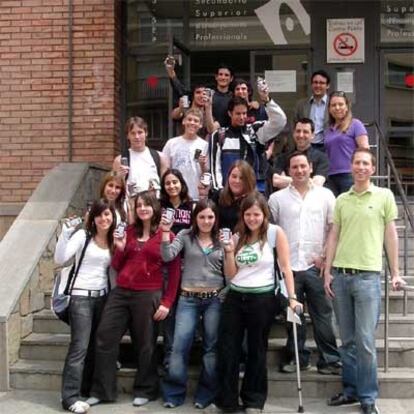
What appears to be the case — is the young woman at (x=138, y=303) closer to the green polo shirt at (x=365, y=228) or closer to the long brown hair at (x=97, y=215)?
the long brown hair at (x=97, y=215)

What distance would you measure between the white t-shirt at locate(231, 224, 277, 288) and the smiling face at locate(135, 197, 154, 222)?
795mm

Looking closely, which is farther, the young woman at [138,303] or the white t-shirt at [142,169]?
the white t-shirt at [142,169]

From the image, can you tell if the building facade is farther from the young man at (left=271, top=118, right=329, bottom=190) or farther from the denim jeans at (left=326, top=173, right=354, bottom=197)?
the young man at (left=271, top=118, right=329, bottom=190)

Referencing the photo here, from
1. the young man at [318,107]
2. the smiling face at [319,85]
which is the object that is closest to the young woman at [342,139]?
the young man at [318,107]

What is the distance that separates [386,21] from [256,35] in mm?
1836

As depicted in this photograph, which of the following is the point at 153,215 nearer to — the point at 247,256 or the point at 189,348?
the point at 247,256

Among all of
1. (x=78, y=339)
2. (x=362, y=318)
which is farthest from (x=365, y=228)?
(x=78, y=339)

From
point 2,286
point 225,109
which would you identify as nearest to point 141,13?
point 225,109

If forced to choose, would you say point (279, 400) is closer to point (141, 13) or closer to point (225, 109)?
point (225, 109)

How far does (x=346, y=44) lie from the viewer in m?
9.66

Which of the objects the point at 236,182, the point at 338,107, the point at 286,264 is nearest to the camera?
the point at 286,264

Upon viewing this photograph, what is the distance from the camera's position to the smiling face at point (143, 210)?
5.50m

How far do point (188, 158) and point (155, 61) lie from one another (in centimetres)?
363

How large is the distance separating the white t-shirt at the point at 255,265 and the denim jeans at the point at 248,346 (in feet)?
0.29
